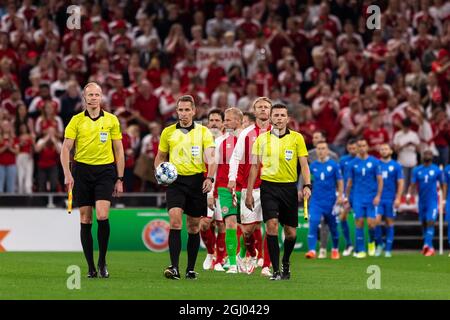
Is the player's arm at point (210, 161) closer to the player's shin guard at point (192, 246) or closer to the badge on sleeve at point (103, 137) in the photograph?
the player's shin guard at point (192, 246)

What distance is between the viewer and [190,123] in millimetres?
16109

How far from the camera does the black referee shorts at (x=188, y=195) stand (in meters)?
15.9

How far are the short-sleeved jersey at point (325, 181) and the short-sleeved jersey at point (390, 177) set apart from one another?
60.9 inches

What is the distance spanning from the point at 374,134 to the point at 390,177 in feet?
6.98

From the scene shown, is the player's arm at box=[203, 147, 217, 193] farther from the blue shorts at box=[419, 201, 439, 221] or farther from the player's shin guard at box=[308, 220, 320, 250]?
the blue shorts at box=[419, 201, 439, 221]

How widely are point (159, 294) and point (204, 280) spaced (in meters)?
2.64

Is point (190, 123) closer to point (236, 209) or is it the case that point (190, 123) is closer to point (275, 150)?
point (275, 150)

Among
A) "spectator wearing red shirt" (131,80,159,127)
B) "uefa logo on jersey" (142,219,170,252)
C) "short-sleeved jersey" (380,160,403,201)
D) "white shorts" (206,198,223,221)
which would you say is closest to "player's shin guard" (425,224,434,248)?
"short-sleeved jersey" (380,160,403,201)

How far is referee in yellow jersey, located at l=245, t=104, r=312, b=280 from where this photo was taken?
15.9 metres

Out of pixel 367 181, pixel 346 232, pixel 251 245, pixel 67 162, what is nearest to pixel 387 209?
pixel 367 181

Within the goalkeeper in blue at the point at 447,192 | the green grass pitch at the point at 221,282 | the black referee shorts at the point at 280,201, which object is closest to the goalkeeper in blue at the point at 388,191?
the goalkeeper in blue at the point at 447,192

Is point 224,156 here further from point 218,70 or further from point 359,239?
point 218,70

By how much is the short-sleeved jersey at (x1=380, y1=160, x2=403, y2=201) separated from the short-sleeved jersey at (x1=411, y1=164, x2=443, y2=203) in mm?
690

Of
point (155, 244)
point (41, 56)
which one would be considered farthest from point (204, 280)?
point (41, 56)
